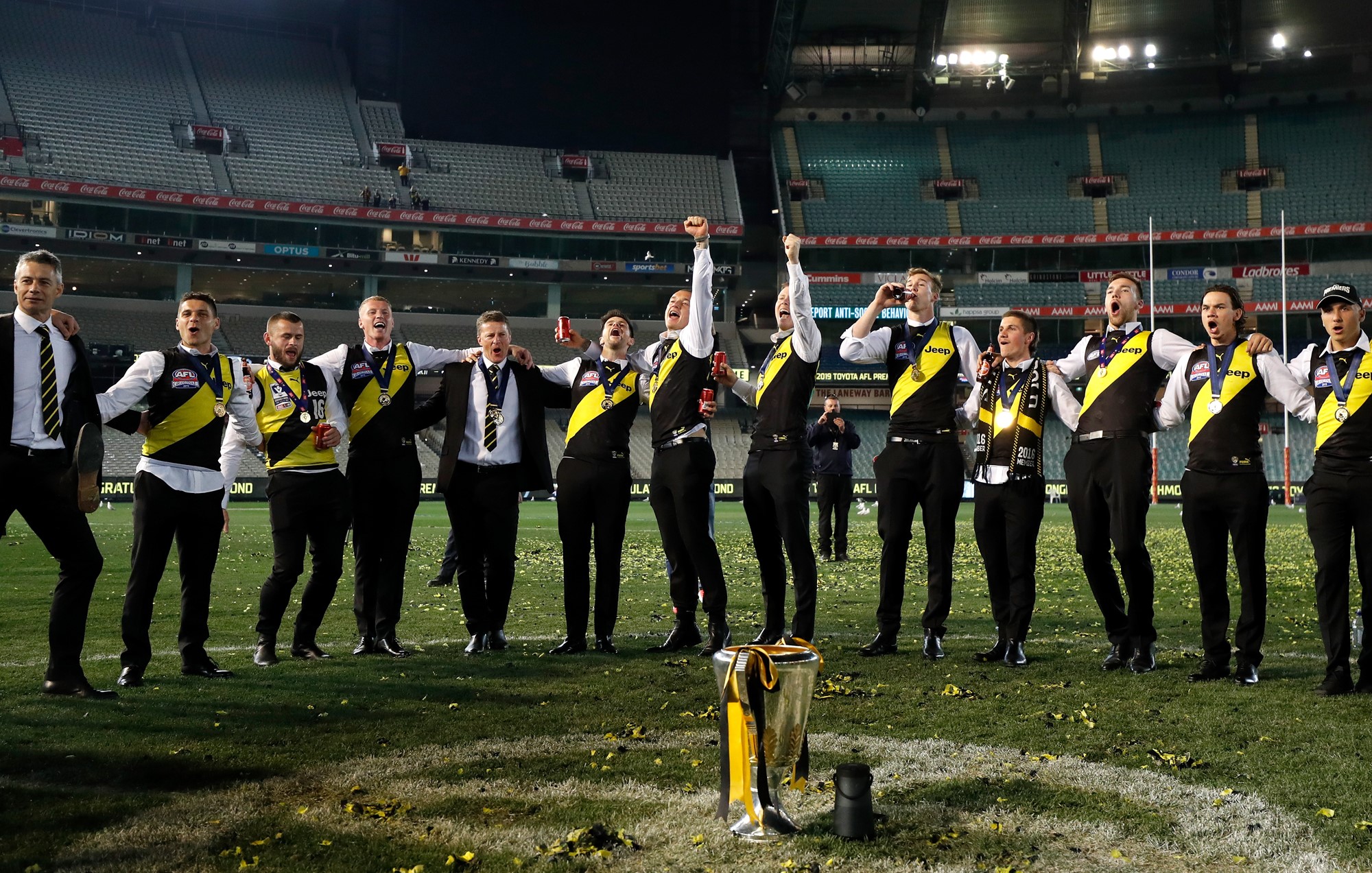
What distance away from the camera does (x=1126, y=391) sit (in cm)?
677

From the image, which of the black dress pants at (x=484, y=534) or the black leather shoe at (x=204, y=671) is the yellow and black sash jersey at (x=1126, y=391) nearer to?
the black dress pants at (x=484, y=534)

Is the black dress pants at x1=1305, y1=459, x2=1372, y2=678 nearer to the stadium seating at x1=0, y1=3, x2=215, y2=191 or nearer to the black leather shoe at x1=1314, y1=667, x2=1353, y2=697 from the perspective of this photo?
the black leather shoe at x1=1314, y1=667, x2=1353, y2=697

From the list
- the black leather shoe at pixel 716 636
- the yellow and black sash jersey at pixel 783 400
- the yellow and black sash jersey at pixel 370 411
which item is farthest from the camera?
the yellow and black sash jersey at pixel 370 411

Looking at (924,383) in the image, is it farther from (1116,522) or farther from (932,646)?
(932,646)

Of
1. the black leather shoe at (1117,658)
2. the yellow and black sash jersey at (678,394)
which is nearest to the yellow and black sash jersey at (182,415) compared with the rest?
the yellow and black sash jersey at (678,394)

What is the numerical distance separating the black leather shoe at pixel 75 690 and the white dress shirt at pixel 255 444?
52.8 inches

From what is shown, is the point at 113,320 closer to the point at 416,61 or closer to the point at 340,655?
the point at 416,61

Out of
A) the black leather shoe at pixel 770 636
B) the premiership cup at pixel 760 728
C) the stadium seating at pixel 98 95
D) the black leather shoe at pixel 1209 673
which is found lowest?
the black leather shoe at pixel 1209 673

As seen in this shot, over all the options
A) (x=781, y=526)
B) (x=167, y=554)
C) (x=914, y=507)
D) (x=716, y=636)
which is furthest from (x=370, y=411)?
(x=914, y=507)

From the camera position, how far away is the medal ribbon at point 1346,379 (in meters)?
6.11

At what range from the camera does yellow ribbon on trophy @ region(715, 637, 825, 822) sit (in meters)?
3.59

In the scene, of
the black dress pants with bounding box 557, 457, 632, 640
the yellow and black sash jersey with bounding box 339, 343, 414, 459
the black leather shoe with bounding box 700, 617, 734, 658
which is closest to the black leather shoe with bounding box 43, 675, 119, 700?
the yellow and black sash jersey with bounding box 339, 343, 414, 459

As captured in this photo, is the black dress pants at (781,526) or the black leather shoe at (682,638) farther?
the black leather shoe at (682,638)

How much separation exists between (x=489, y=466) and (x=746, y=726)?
14.3 ft
